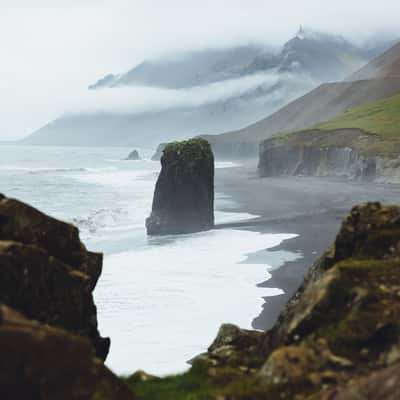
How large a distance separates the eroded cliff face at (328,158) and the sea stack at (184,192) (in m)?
64.9

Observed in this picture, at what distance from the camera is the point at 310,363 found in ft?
41.4

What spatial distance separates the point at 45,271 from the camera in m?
15.9

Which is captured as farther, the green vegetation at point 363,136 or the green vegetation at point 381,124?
the green vegetation at point 381,124

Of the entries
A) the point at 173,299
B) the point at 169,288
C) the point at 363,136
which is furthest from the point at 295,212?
the point at 363,136

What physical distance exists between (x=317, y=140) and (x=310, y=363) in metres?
164

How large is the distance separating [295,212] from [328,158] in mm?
81029

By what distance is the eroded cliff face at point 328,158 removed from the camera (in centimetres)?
13262

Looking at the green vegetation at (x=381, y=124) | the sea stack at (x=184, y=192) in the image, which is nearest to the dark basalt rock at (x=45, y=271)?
the sea stack at (x=184, y=192)

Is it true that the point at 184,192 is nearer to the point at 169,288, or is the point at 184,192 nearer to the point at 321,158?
the point at 169,288

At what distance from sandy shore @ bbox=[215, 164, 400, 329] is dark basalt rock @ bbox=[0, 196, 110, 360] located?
51.8 ft

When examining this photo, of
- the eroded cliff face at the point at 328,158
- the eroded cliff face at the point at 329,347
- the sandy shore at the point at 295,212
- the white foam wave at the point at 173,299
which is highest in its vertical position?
the eroded cliff face at the point at 328,158

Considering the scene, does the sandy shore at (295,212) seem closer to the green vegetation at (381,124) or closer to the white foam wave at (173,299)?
the white foam wave at (173,299)

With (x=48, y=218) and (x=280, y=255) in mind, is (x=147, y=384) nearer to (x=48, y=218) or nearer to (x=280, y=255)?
(x=48, y=218)

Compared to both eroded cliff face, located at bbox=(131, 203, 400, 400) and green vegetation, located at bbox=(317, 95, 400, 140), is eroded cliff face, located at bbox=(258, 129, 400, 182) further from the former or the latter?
eroded cliff face, located at bbox=(131, 203, 400, 400)
